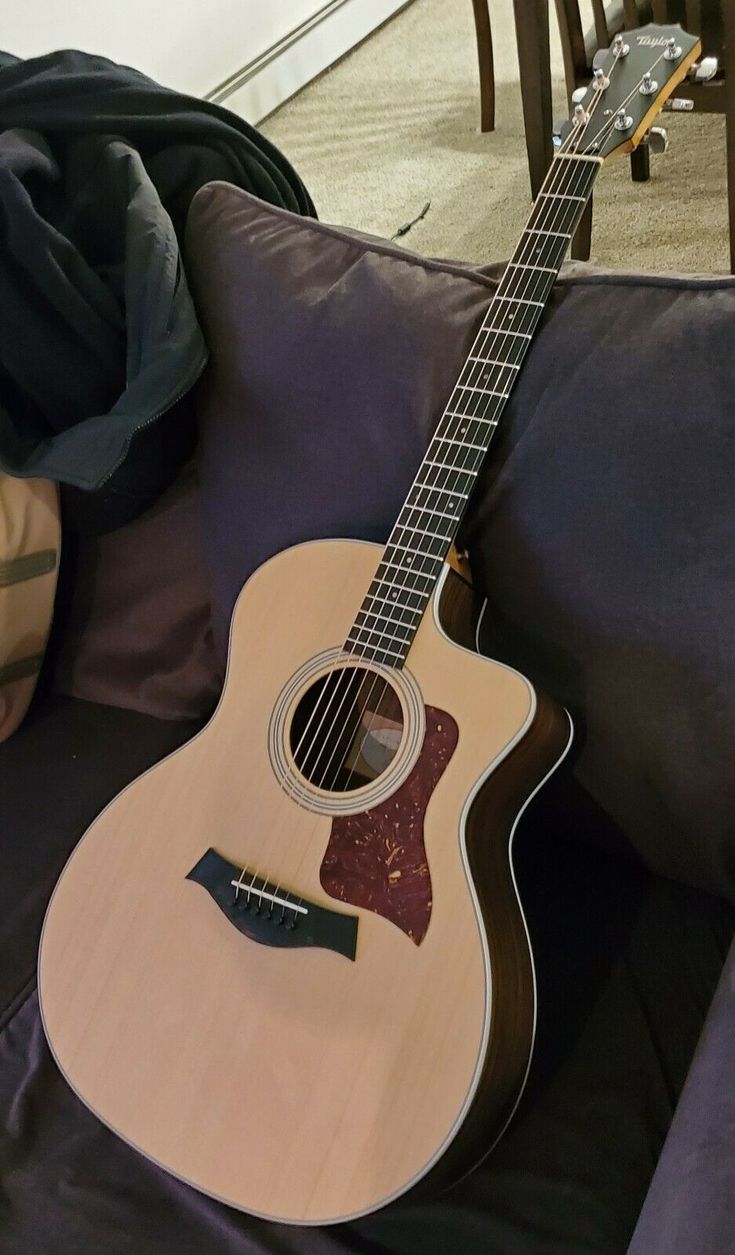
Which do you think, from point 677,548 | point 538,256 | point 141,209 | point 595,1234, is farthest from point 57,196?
point 595,1234

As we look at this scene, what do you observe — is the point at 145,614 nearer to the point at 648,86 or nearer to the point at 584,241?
the point at 648,86

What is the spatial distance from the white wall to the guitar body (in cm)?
203

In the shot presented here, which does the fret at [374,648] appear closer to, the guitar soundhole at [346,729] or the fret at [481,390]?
the guitar soundhole at [346,729]

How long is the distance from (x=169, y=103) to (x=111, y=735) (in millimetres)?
704

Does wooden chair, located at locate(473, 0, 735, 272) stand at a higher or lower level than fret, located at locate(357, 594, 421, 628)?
higher

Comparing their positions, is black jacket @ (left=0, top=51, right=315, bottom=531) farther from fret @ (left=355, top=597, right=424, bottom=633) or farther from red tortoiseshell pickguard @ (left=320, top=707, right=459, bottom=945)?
red tortoiseshell pickguard @ (left=320, top=707, right=459, bottom=945)

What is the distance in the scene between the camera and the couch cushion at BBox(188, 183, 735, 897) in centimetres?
79

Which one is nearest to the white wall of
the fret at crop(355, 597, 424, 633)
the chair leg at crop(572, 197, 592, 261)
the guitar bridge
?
the chair leg at crop(572, 197, 592, 261)

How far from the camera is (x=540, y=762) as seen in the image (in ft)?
2.77

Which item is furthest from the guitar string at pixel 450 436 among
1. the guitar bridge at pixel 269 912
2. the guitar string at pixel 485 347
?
the guitar bridge at pixel 269 912

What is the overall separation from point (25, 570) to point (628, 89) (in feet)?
2.59

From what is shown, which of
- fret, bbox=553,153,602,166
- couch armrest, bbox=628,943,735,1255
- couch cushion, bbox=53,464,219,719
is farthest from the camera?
couch cushion, bbox=53,464,219,719

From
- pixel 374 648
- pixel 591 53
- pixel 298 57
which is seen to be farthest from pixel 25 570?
pixel 298 57

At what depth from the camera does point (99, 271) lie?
1048 millimetres
